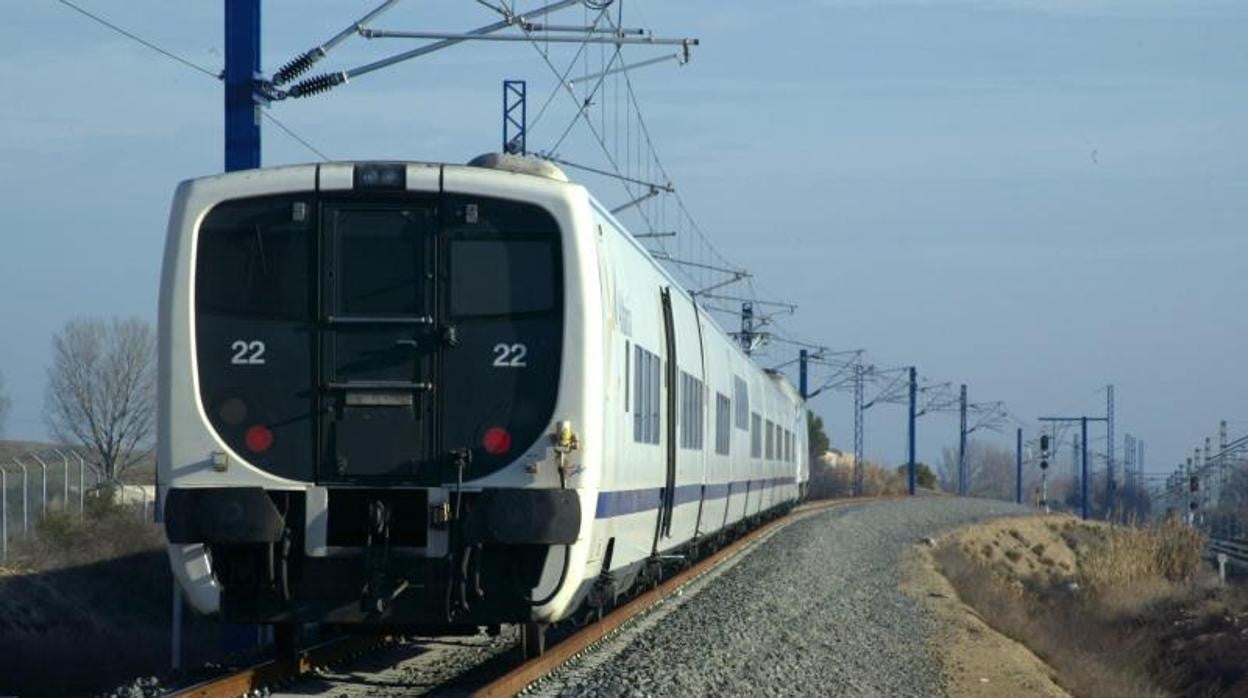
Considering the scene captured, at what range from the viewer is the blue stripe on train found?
12.1 metres

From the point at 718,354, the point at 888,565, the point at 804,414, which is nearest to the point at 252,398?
the point at 718,354

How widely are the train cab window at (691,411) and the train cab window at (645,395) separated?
6.85 ft

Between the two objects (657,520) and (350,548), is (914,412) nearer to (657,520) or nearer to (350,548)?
(657,520)

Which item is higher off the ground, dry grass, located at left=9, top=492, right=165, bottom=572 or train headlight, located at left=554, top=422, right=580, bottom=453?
train headlight, located at left=554, top=422, right=580, bottom=453

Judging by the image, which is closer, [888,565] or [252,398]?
[252,398]

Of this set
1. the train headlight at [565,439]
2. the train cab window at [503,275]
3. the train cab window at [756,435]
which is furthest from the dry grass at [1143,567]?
the train cab window at [503,275]

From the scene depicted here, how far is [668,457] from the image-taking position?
16406 millimetres

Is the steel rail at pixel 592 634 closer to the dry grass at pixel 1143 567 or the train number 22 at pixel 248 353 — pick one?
the train number 22 at pixel 248 353

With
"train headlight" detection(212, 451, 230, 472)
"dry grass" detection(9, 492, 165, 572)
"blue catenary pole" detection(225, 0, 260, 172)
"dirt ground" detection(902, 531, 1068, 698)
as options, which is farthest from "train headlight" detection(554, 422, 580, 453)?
"dry grass" detection(9, 492, 165, 572)

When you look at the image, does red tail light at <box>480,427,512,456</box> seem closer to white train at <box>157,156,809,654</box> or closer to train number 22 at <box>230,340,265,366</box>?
white train at <box>157,156,809,654</box>

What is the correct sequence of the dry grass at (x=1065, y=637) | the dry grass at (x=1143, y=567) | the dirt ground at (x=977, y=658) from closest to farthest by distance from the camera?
the dirt ground at (x=977, y=658)
the dry grass at (x=1065, y=637)
the dry grass at (x=1143, y=567)

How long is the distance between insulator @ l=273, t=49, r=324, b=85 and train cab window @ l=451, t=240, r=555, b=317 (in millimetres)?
6051

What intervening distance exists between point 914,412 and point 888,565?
184 ft

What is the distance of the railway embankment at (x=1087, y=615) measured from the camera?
63.2 ft
